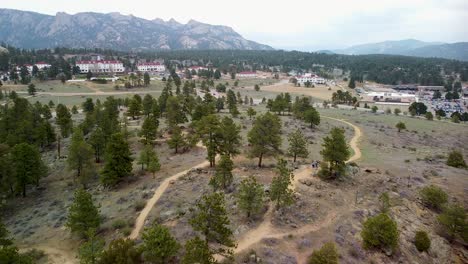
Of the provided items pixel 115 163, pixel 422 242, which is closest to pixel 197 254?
pixel 422 242

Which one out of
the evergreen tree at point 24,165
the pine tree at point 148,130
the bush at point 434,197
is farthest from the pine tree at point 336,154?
the evergreen tree at point 24,165

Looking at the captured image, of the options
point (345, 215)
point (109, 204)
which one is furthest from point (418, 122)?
point (109, 204)

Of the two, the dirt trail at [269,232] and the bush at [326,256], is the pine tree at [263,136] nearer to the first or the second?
the dirt trail at [269,232]

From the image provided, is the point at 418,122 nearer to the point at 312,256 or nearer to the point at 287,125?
the point at 287,125

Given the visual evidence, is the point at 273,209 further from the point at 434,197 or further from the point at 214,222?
the point at 434,197

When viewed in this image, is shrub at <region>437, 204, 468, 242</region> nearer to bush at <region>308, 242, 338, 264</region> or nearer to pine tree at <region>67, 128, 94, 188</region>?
bush at <region>308, 242, 338, 264</region>

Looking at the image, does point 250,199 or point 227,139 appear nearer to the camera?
point 250,199
